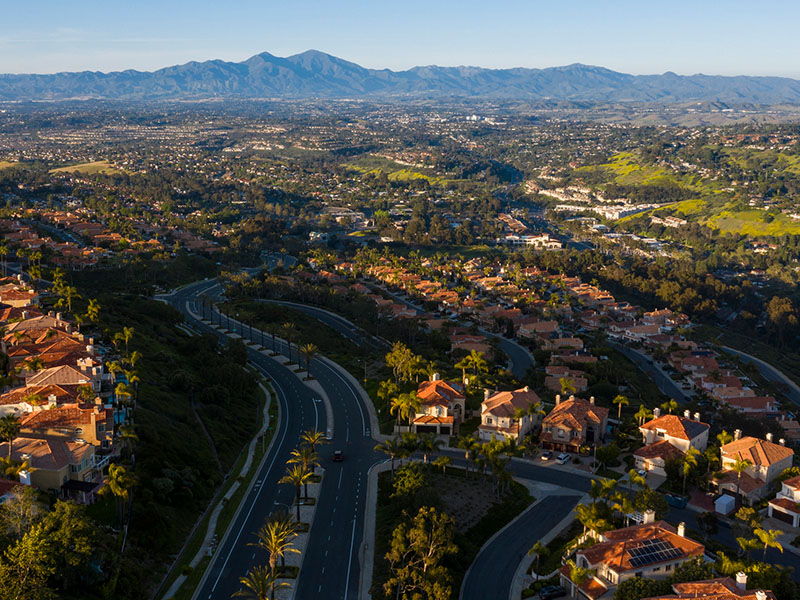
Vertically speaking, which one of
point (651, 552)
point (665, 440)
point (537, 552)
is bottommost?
point (665, 440)

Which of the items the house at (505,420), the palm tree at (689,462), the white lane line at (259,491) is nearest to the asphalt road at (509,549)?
the palm tree at (689,462)

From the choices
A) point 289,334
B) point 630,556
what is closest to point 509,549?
point 630,556

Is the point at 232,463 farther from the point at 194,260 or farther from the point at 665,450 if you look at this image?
the point at 194,260

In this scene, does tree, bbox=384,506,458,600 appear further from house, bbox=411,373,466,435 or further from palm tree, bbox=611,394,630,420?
palm tree, bbox=611,394,630,420

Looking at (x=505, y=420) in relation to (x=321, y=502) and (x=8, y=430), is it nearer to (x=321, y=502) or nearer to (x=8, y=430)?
(x=321, y=502)

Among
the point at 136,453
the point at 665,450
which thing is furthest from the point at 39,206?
the point at 665,450

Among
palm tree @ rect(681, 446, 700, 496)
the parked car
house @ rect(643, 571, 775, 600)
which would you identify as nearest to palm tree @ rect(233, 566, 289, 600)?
the parked car
